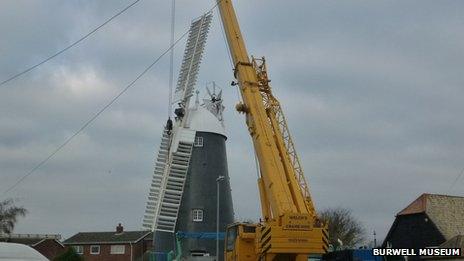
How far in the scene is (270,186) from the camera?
68.4 feet

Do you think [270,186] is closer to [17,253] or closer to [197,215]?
[17,253]

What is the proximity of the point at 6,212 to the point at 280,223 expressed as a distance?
166ft

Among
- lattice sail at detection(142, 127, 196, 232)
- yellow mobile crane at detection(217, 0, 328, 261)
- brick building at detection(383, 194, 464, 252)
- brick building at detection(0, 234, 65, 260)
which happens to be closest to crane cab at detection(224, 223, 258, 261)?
yellow mobile crane at detection(217, 0, 328, 261)

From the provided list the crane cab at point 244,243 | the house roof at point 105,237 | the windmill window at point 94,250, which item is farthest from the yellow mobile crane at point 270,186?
the windmill window at point 94,250

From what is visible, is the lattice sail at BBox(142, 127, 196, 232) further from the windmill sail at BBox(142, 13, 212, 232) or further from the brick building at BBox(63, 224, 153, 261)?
the brick building at BBox(63, 224, 153, 261)

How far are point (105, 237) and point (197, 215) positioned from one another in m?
34.8

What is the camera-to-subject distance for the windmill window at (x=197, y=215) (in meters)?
44.9

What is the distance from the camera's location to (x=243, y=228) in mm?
20953

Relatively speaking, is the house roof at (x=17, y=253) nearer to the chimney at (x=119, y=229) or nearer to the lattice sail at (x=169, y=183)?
the lattice sail at (x=169, y=183)

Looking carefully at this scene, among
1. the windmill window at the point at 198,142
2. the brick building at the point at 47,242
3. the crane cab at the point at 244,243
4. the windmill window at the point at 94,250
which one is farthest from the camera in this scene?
the windmill window at the point at 94,250

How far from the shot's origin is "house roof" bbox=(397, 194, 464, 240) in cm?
4266

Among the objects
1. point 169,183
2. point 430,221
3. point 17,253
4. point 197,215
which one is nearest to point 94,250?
point 169,183

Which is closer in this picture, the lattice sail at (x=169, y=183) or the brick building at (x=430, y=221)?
the brick building at (x=430, y=221)

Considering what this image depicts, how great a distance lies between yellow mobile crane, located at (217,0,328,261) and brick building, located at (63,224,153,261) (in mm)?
48808
